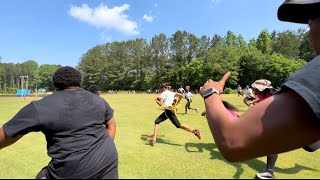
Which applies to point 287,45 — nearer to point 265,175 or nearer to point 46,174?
point 265,175

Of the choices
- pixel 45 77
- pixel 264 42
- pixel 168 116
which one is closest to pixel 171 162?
pixel 168 116

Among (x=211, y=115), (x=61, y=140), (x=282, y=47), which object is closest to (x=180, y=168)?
(x=61, y=140)

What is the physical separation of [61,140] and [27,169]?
4398 millimetres

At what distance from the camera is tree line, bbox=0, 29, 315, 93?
230 feet

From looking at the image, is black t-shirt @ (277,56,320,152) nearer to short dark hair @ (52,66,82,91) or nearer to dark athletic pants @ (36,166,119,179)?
dark athletic pants @ (36,166,119,179)

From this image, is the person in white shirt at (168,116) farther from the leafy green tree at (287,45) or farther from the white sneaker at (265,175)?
the leafy green tree at (287,45)

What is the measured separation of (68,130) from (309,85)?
2258mm

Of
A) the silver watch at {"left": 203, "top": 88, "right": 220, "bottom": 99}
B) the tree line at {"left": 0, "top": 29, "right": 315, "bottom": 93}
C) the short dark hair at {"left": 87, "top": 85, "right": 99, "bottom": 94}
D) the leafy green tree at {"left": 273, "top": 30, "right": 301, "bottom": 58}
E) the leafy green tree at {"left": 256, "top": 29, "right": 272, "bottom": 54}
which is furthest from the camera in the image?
the leafy green tree at {"left": 273, "top": 30, "right": 301, "bottom": 58}

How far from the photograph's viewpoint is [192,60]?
86.1m

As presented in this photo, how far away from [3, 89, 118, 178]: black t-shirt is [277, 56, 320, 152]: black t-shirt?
2.12m

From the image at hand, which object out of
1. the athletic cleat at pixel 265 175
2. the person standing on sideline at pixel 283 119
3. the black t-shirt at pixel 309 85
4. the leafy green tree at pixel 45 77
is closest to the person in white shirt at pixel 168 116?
the athletic cleat at pixel 265 175

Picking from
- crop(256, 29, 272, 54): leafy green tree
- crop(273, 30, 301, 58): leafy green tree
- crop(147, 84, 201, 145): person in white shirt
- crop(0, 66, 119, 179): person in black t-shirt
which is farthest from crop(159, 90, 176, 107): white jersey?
crop(273, 30, 301, 58): leafy green tree

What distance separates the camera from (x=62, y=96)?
298 cm

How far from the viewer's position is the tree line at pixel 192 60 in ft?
230
